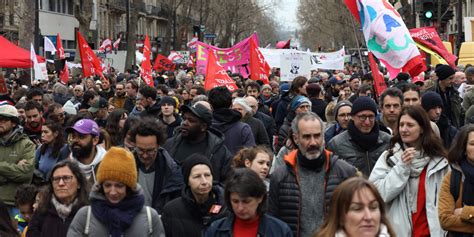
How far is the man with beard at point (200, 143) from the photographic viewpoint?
8062 mm

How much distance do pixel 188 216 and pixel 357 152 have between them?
164cm

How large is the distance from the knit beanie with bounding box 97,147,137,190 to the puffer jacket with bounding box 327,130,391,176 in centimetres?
198

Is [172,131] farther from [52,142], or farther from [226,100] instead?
[52,142]

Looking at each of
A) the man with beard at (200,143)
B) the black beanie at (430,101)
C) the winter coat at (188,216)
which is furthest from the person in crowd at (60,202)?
the black beanie at (430,101)

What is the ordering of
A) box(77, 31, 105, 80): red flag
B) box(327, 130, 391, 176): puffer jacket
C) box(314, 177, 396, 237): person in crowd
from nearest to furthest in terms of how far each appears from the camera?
box(314, 177, 396, 237): person in crowd
box(327, 130, 391, 176): puffer jacket
box(77, 31, 105, 80): red flag

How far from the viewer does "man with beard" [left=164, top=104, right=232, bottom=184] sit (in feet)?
26.5

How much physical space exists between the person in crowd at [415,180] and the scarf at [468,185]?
0.20 m

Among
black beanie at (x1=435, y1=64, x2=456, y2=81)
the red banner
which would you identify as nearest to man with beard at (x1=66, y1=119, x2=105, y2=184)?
black beanie at (x1=435, y1=64, x2=456, y2=81)

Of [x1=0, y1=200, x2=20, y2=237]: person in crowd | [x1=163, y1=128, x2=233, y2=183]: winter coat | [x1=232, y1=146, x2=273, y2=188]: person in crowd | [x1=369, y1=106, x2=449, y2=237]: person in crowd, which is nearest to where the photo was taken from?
[x1=0, y1=200, x2=20, y2=237]: person in crowd

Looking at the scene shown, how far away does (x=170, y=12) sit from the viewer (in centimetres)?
5556

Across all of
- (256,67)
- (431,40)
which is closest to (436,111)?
(256,67)

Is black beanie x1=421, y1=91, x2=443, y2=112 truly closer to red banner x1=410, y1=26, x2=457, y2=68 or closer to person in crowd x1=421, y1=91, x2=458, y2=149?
person in crowd x1=421, y1=91, x2=458, y2=149

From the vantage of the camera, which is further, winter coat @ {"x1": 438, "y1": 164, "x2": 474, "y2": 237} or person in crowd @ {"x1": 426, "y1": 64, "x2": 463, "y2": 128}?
person in crowd @ {"x1": 426, "y1": 64, "x2": 463, "y2": 128}

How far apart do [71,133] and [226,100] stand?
6.66ft
